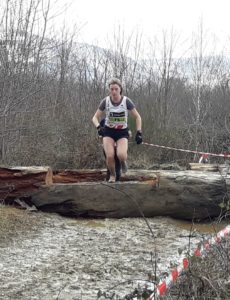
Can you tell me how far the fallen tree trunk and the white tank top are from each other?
915mm

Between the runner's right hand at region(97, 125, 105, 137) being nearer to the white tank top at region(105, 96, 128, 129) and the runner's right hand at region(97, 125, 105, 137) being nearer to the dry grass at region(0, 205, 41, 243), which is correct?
the white tank top at region(105, 96, 128, 129)

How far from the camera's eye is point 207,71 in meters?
19.3

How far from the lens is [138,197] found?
688 cm

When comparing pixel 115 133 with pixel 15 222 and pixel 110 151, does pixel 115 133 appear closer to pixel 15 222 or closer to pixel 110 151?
pixel 110 151

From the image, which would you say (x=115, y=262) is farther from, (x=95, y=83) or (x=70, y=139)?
(x=95, y=83)

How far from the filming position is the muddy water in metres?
3.87

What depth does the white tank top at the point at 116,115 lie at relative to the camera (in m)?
6.98

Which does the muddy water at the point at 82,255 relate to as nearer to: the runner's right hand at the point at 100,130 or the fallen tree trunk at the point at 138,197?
the fallen tree trunk at the point at 138,197

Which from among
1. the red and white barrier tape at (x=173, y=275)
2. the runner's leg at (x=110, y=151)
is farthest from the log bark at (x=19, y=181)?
the red and white barrier tape at (x=173, y=275)

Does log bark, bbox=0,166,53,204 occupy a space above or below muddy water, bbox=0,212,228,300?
above

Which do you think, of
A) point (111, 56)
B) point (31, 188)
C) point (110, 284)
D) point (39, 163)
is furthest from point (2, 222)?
point (111, 56)

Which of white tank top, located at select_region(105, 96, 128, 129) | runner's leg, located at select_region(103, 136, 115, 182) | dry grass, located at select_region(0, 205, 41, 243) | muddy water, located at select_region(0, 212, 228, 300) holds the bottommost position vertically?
muddy water, located at select_region(0, 212, 228, 300)

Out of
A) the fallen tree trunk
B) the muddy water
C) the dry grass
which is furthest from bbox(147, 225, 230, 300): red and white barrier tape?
the fallen tree trunk

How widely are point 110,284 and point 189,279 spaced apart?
3.56 feet
